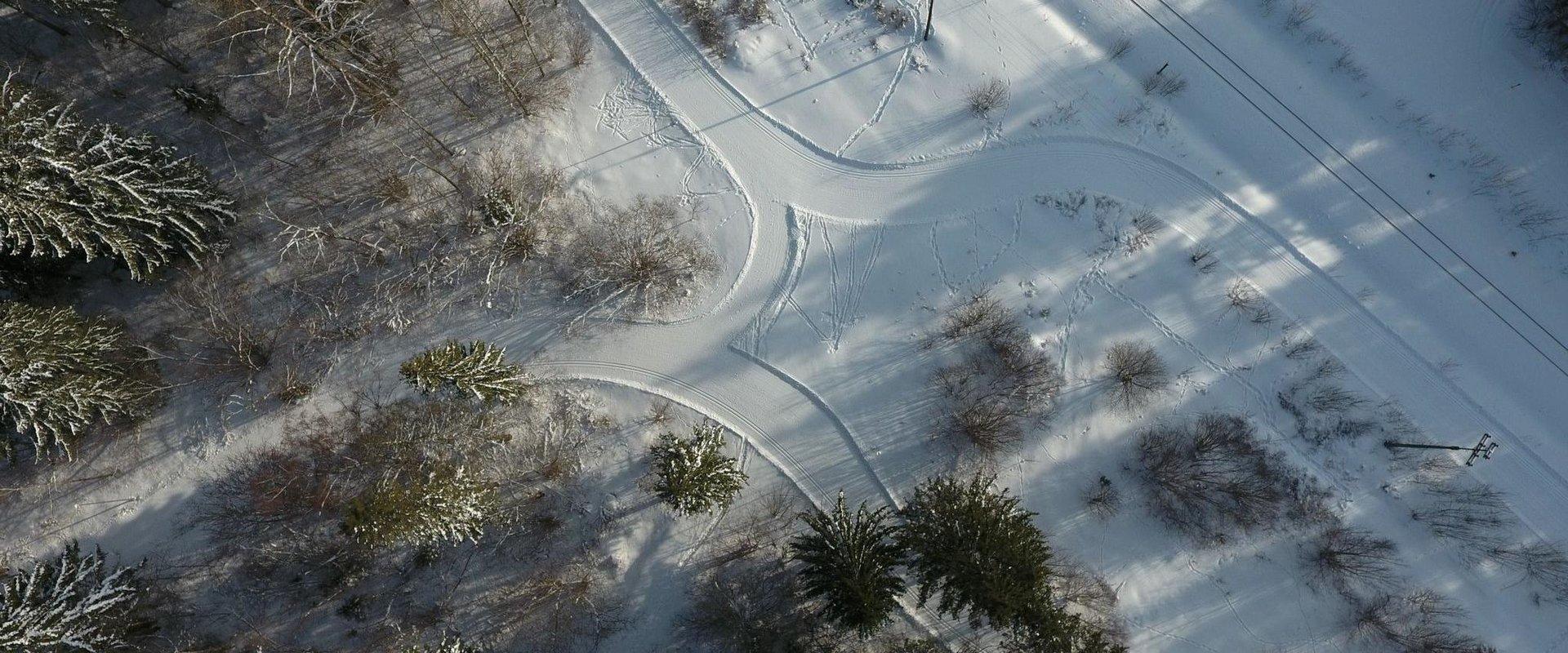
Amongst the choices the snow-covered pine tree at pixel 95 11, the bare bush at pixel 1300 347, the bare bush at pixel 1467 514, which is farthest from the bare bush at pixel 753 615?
the snow-covered pine tree at pixel 95 11

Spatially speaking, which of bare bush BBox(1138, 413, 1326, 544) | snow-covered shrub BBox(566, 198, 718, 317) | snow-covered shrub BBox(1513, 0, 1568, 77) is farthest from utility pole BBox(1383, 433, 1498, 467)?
snow-covered shrub BBox(566, 198, 718, 317)

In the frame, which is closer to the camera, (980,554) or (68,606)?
(980,554)

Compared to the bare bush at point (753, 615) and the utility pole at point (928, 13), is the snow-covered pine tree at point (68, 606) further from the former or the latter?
the utility pole at point (928, 13)

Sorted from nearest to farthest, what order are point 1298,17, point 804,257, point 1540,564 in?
point 1540,564
point 804,257
point 1298,17

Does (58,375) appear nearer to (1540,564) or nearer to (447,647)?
(447,647)

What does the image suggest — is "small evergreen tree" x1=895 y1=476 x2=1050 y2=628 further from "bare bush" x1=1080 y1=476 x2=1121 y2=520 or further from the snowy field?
"bare bush" x1=1080 y1=476 x2=1121 y2=520

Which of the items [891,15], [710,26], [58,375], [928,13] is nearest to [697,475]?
[710,26]

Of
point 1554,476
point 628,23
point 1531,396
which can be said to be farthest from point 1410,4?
point 628,23
